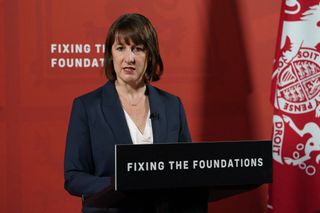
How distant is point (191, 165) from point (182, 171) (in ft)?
0.09

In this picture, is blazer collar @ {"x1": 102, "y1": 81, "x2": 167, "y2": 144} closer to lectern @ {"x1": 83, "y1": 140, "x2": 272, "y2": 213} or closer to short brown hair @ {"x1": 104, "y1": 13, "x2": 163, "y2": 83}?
short brown hair @ {"x1": 104, "y1": 13, "x2": 163, "y2": 83}

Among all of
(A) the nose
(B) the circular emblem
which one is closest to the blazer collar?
(A) the nose

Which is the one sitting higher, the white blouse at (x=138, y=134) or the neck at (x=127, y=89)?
the neck at (x=127, y=89)

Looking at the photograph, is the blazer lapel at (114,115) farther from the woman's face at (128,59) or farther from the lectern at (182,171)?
the lectern at (182,171)

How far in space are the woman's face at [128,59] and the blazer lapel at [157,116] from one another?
0.10m

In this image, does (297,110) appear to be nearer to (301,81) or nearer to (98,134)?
(301,81)

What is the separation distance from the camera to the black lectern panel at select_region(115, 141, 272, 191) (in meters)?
1.34

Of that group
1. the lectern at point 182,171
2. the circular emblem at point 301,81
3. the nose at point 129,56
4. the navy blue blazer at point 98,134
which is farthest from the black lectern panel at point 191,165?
the circular emblem at point 301,81

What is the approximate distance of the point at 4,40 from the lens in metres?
2.67

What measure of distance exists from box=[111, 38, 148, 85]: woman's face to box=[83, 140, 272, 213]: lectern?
1.51ft

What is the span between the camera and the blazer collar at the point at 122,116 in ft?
5.74

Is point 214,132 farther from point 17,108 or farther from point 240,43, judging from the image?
point 17,108

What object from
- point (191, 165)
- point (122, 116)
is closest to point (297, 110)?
point (122, 116)

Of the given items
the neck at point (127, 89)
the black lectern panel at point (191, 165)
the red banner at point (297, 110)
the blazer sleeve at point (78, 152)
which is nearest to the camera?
the black lectern panel at point (191, 165)
